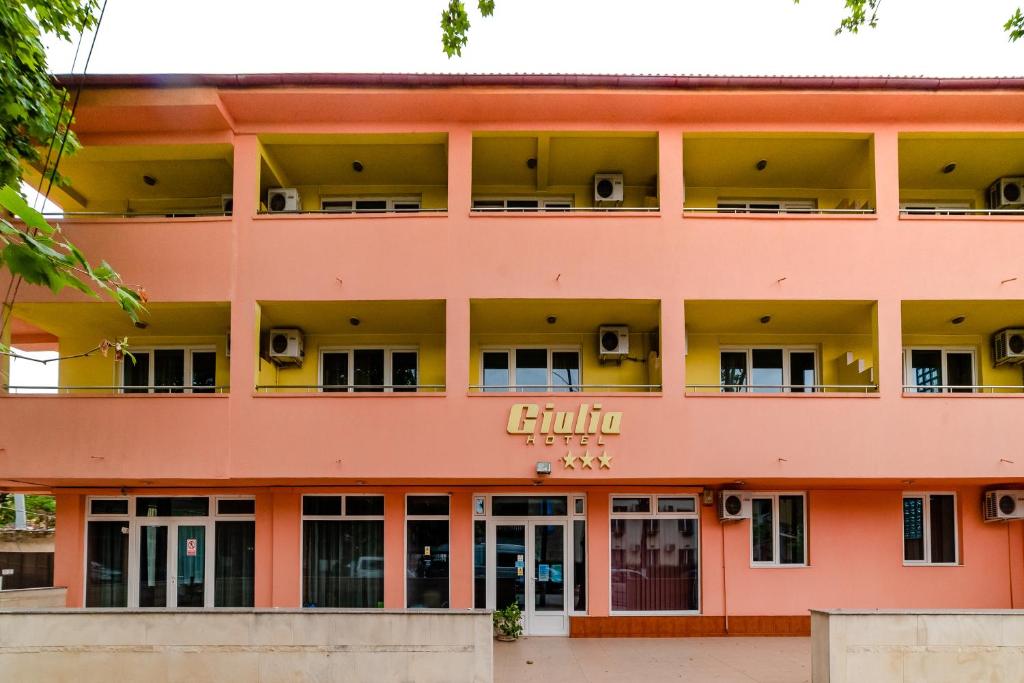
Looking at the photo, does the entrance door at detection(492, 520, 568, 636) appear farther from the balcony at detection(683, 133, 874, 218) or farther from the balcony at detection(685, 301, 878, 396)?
the balcony at detection(683, 133, 874, 218)

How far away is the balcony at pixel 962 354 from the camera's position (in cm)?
1338

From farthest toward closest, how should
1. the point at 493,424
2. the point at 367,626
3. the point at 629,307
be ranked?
the point at 629,307
the point at 493,424
the point at 367,626

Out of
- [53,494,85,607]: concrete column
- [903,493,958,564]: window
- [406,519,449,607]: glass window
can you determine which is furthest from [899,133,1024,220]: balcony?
[53,494,85,607]: concrete column

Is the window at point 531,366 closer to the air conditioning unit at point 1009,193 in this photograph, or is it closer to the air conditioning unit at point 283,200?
the air conditioning unit at point 283,200

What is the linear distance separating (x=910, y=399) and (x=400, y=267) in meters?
8.19

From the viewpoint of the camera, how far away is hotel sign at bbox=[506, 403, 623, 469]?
11914 mm

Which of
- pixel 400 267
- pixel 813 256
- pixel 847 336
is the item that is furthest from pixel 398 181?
pixel 847 336

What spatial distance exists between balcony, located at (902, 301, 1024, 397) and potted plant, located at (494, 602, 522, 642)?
7.71 metres

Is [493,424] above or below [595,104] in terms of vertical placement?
below

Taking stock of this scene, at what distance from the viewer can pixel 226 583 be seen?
13.4 m

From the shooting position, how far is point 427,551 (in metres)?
13.3

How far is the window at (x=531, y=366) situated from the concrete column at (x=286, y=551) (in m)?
3.99

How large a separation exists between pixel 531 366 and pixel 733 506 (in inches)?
165

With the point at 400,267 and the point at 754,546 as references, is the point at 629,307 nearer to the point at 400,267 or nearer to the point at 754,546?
the point at 400,267
